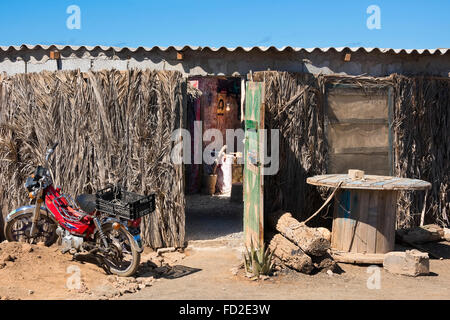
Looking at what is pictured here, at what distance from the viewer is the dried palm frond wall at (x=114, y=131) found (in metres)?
6.63

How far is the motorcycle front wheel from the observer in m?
5.42

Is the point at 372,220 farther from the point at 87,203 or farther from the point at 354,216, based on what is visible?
the point at 87,203

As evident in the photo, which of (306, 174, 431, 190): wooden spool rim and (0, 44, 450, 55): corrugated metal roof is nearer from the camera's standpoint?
(306, 174, 431, 190): wooden spool rim

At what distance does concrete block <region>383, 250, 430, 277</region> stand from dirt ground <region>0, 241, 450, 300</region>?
81 mm

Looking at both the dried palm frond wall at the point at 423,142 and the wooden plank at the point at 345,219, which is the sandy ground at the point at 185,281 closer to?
the wooden plank at the point at 345,219

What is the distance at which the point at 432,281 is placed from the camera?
5691 mm

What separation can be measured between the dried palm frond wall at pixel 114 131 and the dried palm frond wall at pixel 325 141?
1426mm

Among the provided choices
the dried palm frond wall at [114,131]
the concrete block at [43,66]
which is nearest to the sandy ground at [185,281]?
the dried palm frond wall at [114,131]

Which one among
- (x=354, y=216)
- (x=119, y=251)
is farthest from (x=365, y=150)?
(x=119, y=251)

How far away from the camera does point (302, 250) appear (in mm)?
5773

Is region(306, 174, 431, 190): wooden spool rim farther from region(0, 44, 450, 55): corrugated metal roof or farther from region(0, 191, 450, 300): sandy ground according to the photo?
region(0, 44, 450, 55): corrugated metal roof

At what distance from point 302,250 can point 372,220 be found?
1.07 metres

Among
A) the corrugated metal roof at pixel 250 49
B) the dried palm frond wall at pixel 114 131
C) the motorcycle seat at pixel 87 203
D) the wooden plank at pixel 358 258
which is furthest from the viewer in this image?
the corrugated metal roof at pixel 250 49

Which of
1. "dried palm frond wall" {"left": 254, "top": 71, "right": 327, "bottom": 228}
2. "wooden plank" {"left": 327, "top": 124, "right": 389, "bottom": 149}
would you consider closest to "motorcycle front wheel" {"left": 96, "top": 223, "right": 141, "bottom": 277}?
"dried palm frond wall" {"left": 254, "top": 71, "right": 327, "bottom": 228}
